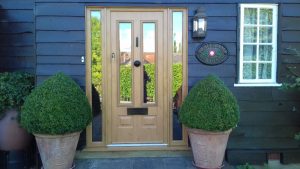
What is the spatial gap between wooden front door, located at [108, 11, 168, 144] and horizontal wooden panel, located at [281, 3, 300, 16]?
1.47 m

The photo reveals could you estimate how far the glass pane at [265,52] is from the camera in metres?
4.23

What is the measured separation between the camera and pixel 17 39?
4492 mm

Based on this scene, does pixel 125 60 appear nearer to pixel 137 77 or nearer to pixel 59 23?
pixel 137 77

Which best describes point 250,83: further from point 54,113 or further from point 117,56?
point 54,113

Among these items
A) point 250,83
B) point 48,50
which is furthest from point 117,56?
point 250,83

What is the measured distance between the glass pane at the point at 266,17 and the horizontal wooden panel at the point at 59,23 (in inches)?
84.5

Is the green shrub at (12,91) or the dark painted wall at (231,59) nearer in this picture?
the green shrub at (12,91)

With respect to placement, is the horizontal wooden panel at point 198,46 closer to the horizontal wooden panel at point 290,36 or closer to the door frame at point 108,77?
the door frame at point 108,77

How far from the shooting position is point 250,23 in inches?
165

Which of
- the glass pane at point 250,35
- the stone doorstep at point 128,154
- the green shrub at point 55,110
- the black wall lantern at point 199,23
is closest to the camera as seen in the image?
the green shrub at point 55,110

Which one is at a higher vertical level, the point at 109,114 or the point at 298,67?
the point at 298,67

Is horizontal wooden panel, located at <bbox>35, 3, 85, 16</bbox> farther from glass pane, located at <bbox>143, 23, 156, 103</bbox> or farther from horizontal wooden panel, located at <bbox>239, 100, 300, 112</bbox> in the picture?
horizontal wooden panel, located at <bbox>239, 100, 300, 112</bbox>

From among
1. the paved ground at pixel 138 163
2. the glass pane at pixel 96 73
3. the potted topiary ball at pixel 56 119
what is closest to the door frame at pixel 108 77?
the glass pane at pixel 96 73

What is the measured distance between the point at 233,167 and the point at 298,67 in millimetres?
1466
